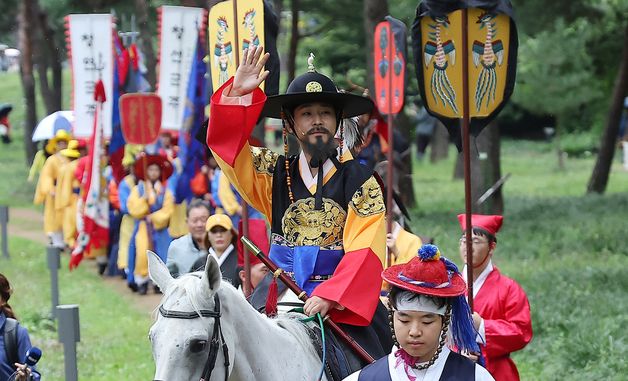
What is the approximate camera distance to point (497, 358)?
7551 mm

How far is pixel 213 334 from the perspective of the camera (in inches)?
191

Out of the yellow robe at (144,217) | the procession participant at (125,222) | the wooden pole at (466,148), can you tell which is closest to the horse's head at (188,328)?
the wooden pole at (466,148)

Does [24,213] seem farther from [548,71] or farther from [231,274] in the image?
[231,274]

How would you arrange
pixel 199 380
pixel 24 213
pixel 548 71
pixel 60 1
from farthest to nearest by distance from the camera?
pixel 548 71, pixel 24 213, pixel 60 1, pixel 199 380

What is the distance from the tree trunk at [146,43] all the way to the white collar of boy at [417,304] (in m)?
21.1

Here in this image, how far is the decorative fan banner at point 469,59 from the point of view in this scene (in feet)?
23.2

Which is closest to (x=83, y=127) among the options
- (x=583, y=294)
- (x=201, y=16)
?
(x=201, y=16)

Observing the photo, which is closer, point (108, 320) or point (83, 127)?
point (108, 320)

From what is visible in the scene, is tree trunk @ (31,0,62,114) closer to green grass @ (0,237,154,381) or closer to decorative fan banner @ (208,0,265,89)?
green grass @ (0,237,154,381)

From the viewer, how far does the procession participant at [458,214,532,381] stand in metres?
7.41

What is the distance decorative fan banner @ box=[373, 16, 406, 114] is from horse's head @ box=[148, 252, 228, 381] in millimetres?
7442

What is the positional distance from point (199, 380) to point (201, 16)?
12825 mm

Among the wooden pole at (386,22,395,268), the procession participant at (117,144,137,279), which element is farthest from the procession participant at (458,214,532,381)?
the procession participant at (117,144,137,279)

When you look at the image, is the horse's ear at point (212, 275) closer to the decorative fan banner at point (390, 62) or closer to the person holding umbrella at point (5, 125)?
the decorative fan banner at point (390, 62)
